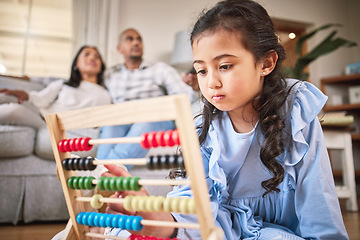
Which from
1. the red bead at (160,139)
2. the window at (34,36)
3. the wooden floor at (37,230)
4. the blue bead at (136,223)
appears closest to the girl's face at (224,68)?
the red bead at (160,139)

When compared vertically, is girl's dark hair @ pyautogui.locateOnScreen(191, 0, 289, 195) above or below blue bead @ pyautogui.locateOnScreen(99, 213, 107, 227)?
above

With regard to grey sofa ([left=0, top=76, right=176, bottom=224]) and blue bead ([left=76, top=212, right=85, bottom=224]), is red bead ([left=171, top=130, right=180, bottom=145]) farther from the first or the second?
grey sofa ([left=0, top=76, right=176, bottom=224])

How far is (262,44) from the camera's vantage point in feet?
2.64

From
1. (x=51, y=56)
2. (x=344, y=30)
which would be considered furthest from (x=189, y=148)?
(x=344, y=30)

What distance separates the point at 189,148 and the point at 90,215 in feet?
1.08

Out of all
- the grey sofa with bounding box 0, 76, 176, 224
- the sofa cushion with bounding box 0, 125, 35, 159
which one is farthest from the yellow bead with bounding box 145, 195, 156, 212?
the sofa cushion with bounding box 0, 125, 35, 159

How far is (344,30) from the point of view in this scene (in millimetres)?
4062

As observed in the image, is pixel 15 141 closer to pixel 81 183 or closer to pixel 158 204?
pixel 81 183

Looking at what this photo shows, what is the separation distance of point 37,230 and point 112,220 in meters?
0.88

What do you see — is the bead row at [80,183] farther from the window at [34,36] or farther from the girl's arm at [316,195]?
the window at [34,36]

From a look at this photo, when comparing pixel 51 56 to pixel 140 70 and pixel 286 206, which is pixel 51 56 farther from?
pixel 286 206

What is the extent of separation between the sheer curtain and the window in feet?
1.30

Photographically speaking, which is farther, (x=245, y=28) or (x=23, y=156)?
(x=23, y=156)

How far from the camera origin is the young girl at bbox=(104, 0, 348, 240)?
749 mm
